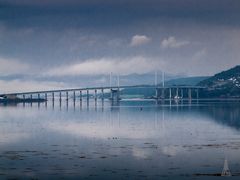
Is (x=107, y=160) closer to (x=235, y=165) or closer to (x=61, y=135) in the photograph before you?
(x=235, y=165)

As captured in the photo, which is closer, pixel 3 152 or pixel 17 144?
pixel 3 152

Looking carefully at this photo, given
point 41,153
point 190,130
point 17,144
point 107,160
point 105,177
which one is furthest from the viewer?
point 190,130

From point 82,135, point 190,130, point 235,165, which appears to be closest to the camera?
point 235,165

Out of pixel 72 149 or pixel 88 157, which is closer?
pixel 88 157

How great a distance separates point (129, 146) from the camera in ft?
124

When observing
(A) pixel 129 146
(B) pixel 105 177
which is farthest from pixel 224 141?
(B) pixel 105 177

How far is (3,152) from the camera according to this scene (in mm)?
34469

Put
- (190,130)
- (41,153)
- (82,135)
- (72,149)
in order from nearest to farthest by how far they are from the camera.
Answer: (41,153)
(72,149)
(82,135)
(190,130)

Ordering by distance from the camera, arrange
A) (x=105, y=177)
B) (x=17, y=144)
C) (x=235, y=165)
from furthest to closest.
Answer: (x=17, y=144)
(x=235, y=165)
(x=105, y=177)

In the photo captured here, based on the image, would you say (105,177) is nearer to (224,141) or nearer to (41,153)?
(41,153)

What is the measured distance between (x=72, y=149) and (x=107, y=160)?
19.5ft

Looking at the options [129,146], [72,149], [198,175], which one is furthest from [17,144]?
[198,175]

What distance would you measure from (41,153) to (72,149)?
Result: 2.73m

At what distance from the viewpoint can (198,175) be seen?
2606 cm
